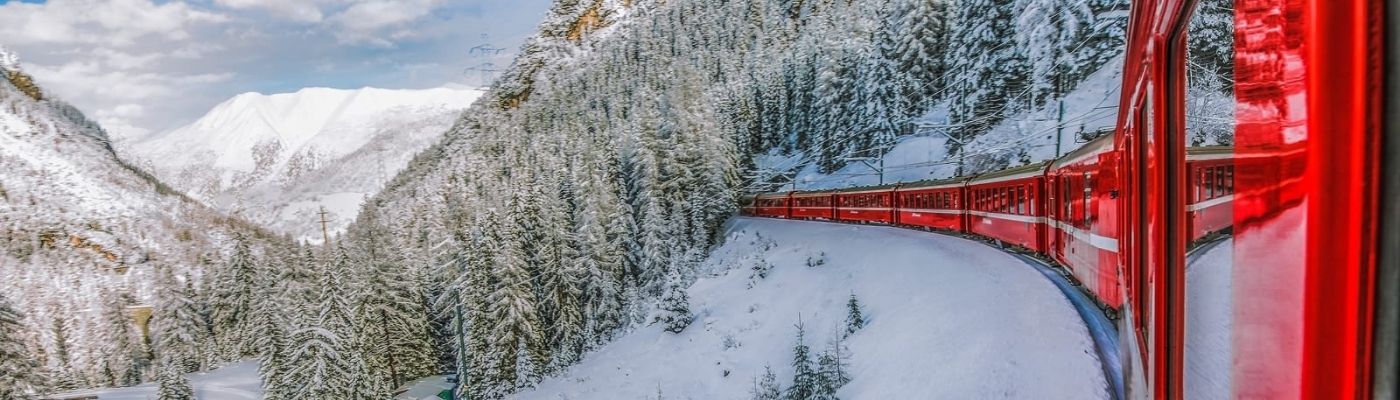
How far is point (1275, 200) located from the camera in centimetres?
117

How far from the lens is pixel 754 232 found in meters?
38.8

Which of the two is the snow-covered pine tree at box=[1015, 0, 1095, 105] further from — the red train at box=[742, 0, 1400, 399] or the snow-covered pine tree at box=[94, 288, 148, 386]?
the snow-covered pine tree at box=[94, 288, 148, 386]

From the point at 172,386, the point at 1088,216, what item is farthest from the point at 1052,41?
the point at 172,386

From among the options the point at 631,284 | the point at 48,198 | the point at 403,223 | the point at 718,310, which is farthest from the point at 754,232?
the point at 48,198

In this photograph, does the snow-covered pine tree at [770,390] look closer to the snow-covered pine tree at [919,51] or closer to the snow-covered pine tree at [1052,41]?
the snow-covered pine tree at [1052,41]

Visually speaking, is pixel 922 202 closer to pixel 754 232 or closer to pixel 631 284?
pixel 754 232

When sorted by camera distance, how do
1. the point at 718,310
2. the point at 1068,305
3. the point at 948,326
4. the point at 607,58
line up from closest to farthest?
the point at 1068,305, the point at 948,326, the point at 718,310, the point at 607,58

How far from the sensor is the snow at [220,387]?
5105 centimetres

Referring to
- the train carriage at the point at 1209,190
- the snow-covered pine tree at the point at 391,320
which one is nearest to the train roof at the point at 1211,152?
the train carriage at the point at 1209,190

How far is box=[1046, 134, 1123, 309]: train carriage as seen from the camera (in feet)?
21.5

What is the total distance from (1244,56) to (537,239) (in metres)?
43.5

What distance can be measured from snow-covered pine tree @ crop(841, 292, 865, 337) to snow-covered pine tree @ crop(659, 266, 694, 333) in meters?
11.6

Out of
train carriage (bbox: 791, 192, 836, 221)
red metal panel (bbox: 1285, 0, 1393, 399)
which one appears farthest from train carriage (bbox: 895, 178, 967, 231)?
red metal panel (bbox: 1285, 0, 1393, 399)

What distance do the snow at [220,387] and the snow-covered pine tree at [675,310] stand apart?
35.3 m
